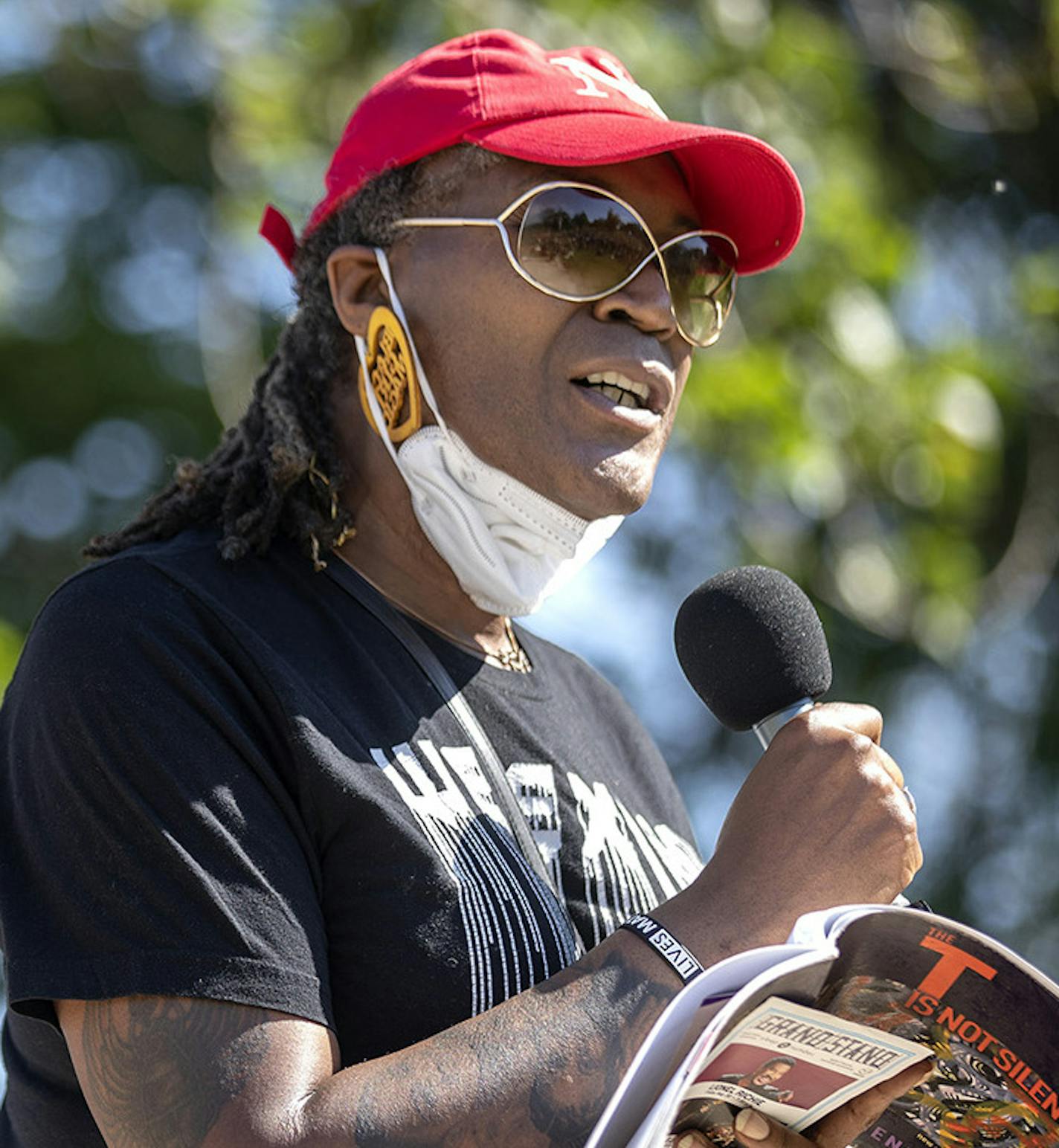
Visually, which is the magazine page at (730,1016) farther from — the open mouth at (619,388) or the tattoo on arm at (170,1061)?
the open mouth at (619,388)

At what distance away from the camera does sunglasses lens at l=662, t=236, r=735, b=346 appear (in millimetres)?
3178

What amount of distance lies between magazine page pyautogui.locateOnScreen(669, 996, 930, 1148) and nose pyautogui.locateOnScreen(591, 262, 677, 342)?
137cm

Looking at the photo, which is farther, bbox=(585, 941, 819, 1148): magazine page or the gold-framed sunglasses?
the gold-framed sunglasses

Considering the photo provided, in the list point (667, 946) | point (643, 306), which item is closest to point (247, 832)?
point (667, 946)

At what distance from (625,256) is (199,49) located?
4.49 m

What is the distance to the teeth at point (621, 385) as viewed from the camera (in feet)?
10.0

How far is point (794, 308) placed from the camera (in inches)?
295

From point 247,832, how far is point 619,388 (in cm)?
108

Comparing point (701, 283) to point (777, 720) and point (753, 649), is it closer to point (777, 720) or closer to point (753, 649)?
point (753, 649)

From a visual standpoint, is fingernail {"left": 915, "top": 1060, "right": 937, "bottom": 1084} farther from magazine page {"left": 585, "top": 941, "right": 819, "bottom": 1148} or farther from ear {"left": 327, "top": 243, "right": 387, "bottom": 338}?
ear {"left": 327, "top": 243, "right": 387, "bottom": 338}

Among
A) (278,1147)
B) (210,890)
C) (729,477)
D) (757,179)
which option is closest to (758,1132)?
(278,1147)

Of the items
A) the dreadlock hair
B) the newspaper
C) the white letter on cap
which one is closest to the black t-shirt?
the dreadlock hair

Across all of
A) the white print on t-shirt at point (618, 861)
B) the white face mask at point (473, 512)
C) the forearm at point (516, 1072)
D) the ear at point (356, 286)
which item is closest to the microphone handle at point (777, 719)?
the white print on t-shirt at point (618, 861)

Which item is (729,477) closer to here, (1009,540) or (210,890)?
(1009,540)
